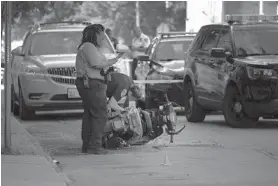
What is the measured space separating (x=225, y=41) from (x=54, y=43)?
423 centimetres

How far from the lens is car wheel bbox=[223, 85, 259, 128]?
54.7ft

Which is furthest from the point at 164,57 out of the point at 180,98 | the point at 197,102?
the point at 197,102

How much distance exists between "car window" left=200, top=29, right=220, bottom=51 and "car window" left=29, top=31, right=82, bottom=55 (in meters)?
2.97

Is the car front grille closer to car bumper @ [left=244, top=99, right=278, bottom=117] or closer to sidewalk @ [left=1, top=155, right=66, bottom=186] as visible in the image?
car bumper @ [left=244, top=99, right=278, bottom=117]

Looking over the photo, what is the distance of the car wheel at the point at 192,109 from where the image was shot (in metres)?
18.3

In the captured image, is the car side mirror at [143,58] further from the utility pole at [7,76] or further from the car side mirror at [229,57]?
the utility pole at [7,76]

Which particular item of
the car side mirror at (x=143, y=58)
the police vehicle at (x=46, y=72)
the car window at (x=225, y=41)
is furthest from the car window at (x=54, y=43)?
the car window at (x=225, y=41)

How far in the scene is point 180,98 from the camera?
20.2 meters

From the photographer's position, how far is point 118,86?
1381 centimetres

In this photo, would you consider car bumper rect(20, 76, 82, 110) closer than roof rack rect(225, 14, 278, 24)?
No

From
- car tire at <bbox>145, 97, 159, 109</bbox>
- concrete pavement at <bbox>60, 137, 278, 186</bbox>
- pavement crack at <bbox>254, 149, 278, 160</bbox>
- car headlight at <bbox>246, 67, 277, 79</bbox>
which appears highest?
car headlight at <bbox>246, 67, 277, 79</bbox>

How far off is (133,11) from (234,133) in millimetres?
47551

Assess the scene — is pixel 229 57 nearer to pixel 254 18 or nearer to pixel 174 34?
pixel 254 18

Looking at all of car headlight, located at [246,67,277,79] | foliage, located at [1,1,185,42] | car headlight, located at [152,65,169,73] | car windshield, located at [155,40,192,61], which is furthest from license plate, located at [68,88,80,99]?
foliage, located at [1,1,185,42]
